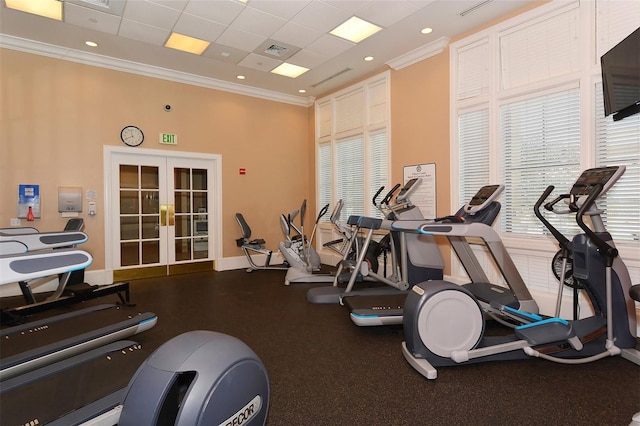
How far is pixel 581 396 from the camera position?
7.42 feet

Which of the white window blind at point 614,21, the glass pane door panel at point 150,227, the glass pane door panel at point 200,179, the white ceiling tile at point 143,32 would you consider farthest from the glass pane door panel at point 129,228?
the white window blind at point 614,21

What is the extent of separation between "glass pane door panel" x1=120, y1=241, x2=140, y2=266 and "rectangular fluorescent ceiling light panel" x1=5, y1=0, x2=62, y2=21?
3.38m

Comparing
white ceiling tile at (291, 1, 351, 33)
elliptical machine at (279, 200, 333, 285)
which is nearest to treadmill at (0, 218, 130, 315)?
elliptical machine at (279, 200, 333, 285)

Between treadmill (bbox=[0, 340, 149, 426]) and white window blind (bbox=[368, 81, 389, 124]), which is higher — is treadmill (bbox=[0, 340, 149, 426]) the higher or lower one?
the lower one

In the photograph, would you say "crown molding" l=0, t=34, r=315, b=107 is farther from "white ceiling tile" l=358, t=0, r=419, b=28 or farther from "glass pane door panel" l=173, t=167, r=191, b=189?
"white ceiling tile" l=358, t=0, r=419, b=28

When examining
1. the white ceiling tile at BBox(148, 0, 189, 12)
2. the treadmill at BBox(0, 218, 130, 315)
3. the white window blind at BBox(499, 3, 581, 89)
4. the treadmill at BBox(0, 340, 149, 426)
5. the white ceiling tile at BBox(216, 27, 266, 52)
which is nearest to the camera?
the treadmill at BBox(0, 340, 149, 426)

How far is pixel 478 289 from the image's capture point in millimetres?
3580

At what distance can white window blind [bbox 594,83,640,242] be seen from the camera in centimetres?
320

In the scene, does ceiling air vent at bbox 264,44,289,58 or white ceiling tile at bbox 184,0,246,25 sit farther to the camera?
ceiling air vent at bbox 264,44,289,58

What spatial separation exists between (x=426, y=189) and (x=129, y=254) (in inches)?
199

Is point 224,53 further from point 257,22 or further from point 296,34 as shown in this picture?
point 296,34

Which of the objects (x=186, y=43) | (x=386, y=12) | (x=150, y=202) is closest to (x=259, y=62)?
(x=186, y=43)

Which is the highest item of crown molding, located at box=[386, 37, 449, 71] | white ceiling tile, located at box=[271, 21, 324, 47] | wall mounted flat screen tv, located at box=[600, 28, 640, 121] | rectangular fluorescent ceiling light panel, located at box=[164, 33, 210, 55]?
rectangular fluorescent ceiling light panel, located at box=[164, 33, 210, 55]

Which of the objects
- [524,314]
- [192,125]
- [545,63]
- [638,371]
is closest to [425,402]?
[524,314]
